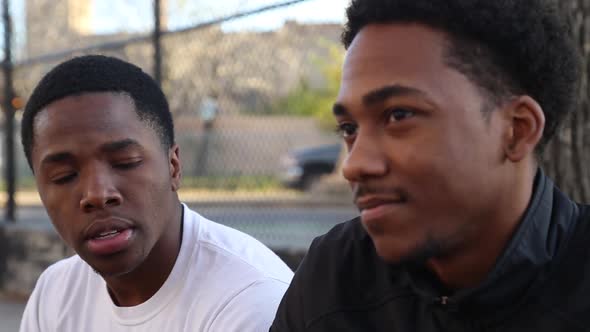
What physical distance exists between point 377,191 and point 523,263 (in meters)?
0.35

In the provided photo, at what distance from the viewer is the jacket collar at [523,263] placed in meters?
1.73

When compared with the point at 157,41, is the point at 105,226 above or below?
below

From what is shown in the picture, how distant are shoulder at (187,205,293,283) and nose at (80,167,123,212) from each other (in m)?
0.35

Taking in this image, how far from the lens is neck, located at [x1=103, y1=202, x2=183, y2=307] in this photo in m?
2.71

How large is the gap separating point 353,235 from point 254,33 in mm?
4030

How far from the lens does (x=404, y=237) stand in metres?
1.75

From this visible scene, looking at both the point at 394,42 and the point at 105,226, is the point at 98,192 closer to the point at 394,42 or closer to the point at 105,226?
the point at 105,226

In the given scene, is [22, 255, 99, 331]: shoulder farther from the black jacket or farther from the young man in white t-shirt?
the black jacket

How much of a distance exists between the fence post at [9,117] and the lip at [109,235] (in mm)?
5477

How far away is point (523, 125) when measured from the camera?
1.83 metres

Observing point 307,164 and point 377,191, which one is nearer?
point 377,191

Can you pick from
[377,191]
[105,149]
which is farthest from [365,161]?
[105,149]

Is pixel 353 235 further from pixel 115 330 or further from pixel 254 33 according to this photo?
pixel 254 33

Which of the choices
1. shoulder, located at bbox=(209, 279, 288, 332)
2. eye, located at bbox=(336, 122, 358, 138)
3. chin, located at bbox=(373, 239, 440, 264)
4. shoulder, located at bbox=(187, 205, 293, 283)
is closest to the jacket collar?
chin, located at bbox=(373, 239, 440, 264)
